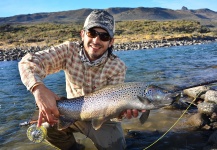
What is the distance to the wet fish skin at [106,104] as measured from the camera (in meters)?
3.28

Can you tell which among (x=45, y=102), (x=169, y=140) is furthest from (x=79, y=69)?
(x=169, y=140)

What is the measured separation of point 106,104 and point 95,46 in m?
0.81

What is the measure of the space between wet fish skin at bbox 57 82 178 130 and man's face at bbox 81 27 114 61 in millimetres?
586

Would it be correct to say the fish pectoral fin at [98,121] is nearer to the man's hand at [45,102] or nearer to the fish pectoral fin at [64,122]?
the fish pectoral fin at [64,122]

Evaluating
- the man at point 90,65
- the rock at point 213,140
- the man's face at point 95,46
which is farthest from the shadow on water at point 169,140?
the man's face at point 95,46

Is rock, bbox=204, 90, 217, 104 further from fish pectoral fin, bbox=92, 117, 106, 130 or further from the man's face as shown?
fish pectoral fin, bbox=92, 117, 106, 130

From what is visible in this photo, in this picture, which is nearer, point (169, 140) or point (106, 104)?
point (106, 104)

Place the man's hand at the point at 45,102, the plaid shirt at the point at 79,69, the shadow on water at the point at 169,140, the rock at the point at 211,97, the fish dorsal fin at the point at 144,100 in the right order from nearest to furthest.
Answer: the man's hand at the point at 45,102, the fish dorsal fin at the point at 144,100, the plaid shirt at the point at 79,69, the shadow on water at the point at 169,140, the rock at the point at 211,97

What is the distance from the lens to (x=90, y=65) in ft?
12.6

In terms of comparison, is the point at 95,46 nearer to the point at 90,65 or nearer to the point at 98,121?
the point at 90,65

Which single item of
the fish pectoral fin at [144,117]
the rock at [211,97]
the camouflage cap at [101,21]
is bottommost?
the rock at [211,97]

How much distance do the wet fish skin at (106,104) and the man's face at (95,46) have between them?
59 cm

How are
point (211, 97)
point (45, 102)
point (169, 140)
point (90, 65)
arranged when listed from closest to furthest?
1. point (45, 102)
2. point (90, 65)
3. point (169, 140)
4. point (211, 97)

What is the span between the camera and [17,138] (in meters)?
5.27
